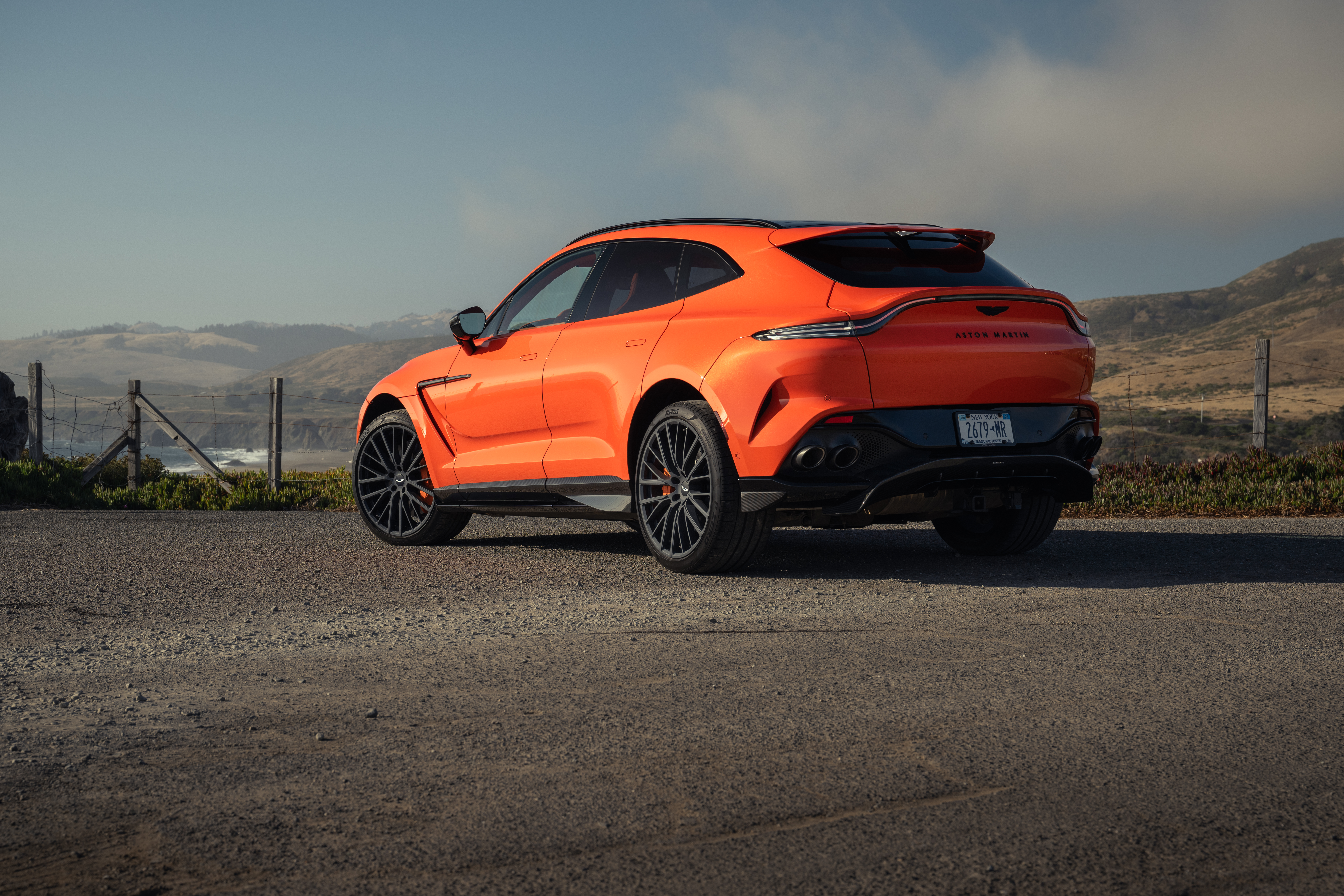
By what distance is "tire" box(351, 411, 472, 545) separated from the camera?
304 inches

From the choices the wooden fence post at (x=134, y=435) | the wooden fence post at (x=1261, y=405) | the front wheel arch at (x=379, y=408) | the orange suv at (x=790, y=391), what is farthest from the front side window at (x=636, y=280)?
the wooden fence post at (x=134, y=435)

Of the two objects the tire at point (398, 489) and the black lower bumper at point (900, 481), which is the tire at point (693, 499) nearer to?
the black lower bumper at point (900, 481)

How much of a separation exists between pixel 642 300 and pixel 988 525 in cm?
260

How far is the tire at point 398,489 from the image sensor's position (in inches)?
304

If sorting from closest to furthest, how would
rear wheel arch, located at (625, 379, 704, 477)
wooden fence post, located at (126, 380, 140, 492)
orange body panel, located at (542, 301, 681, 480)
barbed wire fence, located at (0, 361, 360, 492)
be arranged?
1. rear wheel arch, located at (625, 379, 704, 477)
2. orange body panel, located at (542, 301, 681, 480)
3. barbed wire fence, located at (0, 361, 360, 492)
4. wooden fence post, located at (126, 380, 140, 492)

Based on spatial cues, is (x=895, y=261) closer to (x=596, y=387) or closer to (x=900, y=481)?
(x=900, y=481)

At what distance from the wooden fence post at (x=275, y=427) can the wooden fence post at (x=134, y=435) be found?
1.71 m

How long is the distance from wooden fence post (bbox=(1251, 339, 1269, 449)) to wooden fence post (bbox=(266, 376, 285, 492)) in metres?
12.8

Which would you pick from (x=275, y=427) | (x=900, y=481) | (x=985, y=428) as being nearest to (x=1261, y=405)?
(x=985, y=428)

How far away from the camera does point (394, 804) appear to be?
2.52m

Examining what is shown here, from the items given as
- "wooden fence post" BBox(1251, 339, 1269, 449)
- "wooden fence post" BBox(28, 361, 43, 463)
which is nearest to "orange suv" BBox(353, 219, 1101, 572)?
"wooden fence post" BBox(1251, 339, 1269, 449)

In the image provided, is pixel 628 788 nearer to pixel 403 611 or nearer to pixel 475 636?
pixel 475 636

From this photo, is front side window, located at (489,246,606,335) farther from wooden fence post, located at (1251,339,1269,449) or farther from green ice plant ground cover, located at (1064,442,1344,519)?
wooden fence post, located at (1251,339,1269,449)

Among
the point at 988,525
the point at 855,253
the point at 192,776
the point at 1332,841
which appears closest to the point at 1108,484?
the point at 988,525
